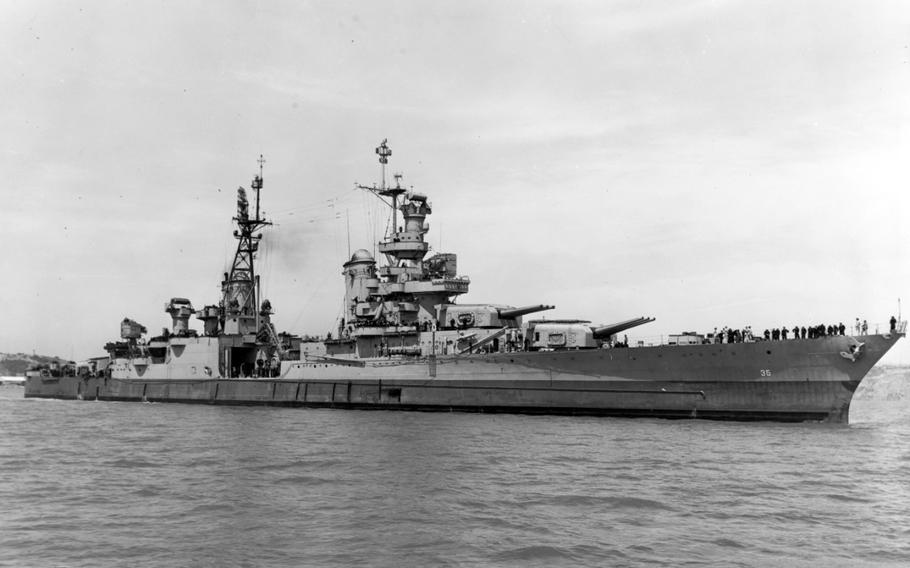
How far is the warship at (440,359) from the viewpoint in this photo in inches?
1147

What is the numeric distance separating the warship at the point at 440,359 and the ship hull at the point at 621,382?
5cm

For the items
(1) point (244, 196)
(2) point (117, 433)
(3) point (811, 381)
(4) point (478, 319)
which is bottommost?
(2) point (117, 433)

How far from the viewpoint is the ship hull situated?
28.6 m

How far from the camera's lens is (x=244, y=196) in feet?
167

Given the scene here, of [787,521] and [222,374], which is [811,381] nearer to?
[787,521]

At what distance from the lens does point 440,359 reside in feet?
117

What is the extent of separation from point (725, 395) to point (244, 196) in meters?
32.7

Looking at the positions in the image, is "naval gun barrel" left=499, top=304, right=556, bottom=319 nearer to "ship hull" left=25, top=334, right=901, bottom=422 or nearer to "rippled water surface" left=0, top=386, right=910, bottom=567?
"ship hull" left=25, top=334, right=901, bottom=422

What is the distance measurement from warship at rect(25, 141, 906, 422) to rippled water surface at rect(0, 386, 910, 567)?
10.7 feet

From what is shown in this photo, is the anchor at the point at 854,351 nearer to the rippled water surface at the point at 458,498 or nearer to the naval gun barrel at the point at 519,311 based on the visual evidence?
the rippled water surface at the point at 458,498

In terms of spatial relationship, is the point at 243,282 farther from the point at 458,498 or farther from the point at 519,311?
the point at 458,498

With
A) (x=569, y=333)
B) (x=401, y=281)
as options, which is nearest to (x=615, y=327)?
(x=569, y=333)

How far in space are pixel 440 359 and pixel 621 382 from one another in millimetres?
8257

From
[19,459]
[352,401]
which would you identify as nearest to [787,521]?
[19,459]
